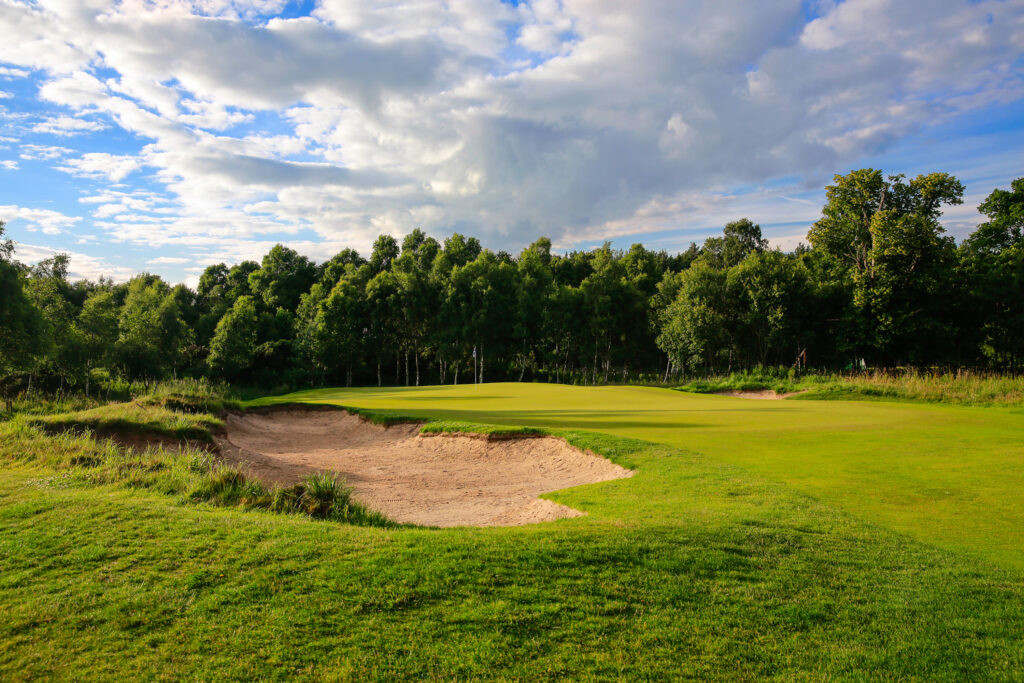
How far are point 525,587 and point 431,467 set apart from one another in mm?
9735

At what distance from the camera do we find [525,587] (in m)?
5.00

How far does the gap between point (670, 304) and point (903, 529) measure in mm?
44685

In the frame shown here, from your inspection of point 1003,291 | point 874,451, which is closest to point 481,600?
point 874,451

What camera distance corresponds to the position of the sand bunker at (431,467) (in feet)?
33.2

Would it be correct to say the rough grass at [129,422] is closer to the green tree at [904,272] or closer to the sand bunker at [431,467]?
the sand bunker at [431,467]

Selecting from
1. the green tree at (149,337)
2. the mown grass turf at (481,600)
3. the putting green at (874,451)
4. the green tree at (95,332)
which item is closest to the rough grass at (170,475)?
the mown grass turf at (481,600)

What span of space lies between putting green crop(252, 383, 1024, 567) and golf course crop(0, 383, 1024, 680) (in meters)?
0.08

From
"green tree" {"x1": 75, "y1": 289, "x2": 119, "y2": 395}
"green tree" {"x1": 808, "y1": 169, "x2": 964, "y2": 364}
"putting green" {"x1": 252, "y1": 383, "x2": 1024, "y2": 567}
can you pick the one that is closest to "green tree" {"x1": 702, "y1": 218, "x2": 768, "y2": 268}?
"green tree" {"x1": 808, "y1": 169, "x2": 964, "y2": 364}

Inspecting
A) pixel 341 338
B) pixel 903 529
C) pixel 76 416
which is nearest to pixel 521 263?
pixel 341 338

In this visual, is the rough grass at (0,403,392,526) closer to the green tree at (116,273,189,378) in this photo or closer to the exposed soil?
the exposed soil

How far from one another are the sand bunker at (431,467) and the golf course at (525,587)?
6.62 ft

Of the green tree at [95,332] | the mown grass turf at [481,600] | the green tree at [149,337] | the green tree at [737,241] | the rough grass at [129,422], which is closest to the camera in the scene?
the mown grass turf at [481,600]

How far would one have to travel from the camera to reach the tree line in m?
37.1

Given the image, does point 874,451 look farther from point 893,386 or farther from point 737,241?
point 737,241
